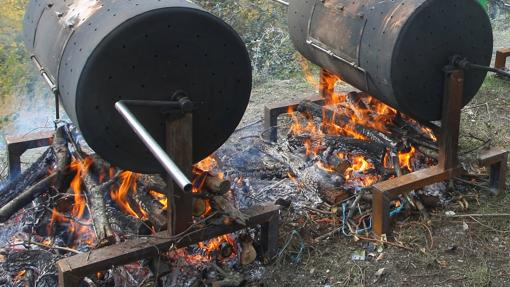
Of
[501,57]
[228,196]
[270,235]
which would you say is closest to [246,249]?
[270,235]

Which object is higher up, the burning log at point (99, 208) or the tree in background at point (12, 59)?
the tree in background at point (12, 59)

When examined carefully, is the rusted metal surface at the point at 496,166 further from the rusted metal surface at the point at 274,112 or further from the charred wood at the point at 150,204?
the charred wood at the point at 150,204

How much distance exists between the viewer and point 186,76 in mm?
3553

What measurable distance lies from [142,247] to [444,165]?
2.56m

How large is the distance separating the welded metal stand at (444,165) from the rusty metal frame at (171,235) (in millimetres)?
954

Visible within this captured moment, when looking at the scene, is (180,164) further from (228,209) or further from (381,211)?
(381,211)

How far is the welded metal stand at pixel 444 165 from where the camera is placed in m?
4.51

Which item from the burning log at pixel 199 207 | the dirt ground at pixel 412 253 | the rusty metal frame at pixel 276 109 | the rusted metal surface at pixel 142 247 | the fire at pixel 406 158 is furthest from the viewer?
the rusty metal frame at pixel 276 109

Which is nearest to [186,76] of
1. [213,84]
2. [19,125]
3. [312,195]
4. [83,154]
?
[213,84]

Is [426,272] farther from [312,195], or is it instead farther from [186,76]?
[186,76]

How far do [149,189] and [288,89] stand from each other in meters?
4.33

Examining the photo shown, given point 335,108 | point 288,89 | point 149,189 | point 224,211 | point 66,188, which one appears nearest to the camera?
point 224,211

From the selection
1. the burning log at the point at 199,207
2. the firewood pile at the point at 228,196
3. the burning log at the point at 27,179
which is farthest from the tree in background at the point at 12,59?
the burning log at the point at 199,207

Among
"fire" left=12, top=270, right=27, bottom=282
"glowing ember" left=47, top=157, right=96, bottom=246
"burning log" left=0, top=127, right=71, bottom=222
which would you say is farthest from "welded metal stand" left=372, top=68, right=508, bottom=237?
"fire" left=12, top=270, right=27, bottom=282
